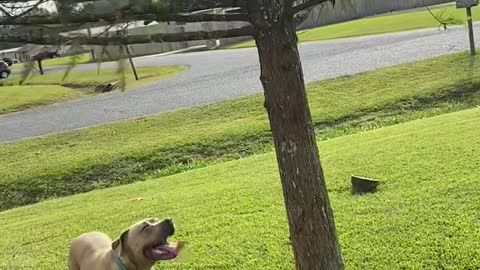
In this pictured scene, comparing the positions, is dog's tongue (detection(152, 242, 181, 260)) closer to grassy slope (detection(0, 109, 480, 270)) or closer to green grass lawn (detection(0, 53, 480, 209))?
grassy slope (detection(0, 109, 480, 270))

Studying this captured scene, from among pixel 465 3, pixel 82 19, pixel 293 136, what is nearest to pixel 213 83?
pixel 465 3

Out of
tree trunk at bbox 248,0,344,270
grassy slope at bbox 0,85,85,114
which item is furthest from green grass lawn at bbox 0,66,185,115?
tree trunk at bbox 248,0,344,270

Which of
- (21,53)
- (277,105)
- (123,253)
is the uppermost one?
(21,53)

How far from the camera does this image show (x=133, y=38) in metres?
3.24

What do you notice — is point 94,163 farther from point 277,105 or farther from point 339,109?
point 277,105

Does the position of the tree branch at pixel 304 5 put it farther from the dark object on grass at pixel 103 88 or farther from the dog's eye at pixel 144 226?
the dark object on grass at pixel 103 88

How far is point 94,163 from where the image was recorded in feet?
38.8

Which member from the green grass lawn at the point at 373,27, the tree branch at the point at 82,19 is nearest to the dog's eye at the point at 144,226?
the tree branch at the point at 82,19

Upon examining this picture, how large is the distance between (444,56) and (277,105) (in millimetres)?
14068

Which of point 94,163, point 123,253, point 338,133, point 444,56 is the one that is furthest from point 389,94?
point 123,253

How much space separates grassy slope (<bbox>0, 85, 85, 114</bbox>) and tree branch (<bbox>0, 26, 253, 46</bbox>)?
60.6 ft

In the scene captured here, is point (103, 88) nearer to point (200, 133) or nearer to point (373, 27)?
point (200, 133)

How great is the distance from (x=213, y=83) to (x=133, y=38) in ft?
54.0

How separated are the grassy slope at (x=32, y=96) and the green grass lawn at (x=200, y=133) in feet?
25.4
